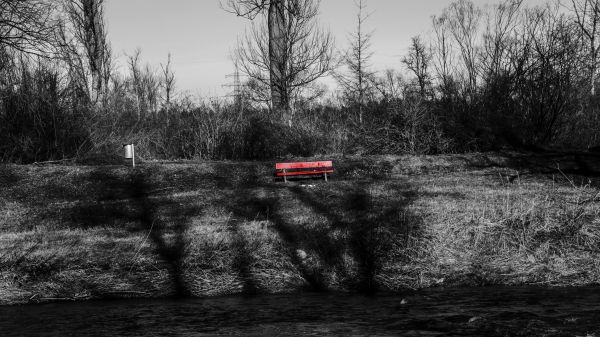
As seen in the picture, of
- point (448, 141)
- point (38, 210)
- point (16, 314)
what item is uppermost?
point (448, 141)

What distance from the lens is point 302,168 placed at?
16.7 m

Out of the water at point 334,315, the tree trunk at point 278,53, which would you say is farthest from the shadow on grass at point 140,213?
the tree trunk at point 278,53

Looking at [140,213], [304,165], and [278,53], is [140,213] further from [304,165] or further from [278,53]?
[278,53]

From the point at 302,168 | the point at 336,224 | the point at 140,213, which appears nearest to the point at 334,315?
the point at 336,224

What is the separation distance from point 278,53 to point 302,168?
10.9 metres

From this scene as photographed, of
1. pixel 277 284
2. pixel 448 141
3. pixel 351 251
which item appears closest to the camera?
pixel 277 284

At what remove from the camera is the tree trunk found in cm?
2594

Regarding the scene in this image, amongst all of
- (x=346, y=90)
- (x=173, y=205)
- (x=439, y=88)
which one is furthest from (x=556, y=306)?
(x=346, y=90)

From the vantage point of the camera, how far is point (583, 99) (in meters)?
22.0

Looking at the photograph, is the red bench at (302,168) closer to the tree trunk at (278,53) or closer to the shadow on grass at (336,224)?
the shadow on grass at (336,224)

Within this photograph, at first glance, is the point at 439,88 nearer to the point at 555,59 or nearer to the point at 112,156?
the point at 555,59

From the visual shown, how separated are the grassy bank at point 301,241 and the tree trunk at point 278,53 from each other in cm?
1108

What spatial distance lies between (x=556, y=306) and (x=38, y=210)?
11285 mm

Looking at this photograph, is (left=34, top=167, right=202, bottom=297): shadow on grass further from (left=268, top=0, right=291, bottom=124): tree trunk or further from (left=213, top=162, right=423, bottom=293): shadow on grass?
(left=268, top=0, right=291, bottom=124): tree trunk
